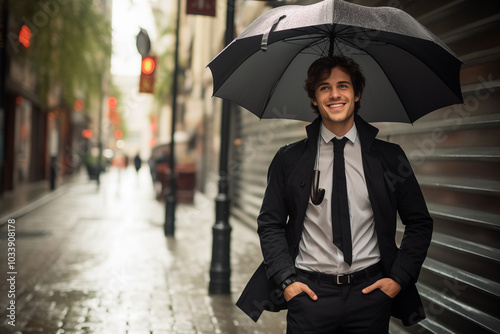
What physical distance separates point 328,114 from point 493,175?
1584 millimetres

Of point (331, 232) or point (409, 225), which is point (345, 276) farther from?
point (409, 225)

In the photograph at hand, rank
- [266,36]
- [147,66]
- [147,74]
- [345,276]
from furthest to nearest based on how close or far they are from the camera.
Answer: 1. [147,74]
2. [147,66]
3. [345,276]
4. [266,36]

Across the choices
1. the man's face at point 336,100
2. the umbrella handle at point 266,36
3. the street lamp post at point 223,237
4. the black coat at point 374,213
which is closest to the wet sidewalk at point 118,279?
the street lamp post at point 223,237

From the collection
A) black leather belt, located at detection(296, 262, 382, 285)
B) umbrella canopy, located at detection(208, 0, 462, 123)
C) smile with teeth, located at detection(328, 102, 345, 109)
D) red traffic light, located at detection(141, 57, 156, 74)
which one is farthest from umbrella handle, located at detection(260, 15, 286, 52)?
red traffic light, located at detection(141, 57, 156, 74)

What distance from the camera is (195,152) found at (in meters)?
26.9

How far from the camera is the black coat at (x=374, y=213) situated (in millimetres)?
2459

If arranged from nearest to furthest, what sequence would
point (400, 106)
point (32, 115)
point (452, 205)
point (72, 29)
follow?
point (400, 106) → point (452, 205) → point (72, 29) → point (32, 115)

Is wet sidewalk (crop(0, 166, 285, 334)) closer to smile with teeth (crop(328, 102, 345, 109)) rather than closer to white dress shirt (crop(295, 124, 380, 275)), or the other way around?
white dress shirt (crop(295, 124, 380, 275))

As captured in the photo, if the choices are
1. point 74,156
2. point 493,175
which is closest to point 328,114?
point 493,175

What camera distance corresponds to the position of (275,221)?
8.41 ft

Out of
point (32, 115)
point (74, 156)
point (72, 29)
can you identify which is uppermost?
point (72, 29)

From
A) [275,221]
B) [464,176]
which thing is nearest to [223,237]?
[464,176]

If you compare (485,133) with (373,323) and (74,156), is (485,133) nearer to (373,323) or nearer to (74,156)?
(373,323)

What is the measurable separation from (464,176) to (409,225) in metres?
1.61
